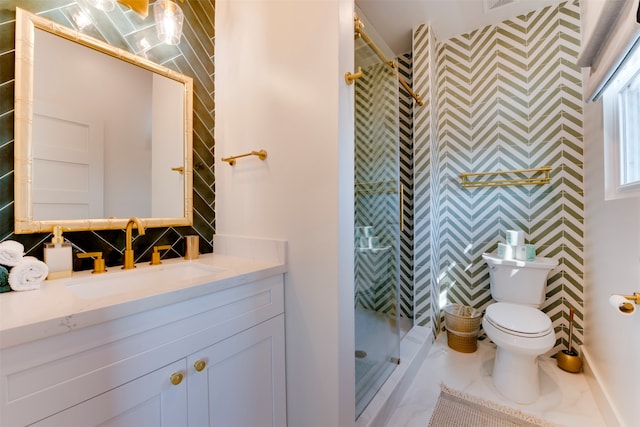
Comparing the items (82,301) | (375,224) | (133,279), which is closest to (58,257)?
(133,279)

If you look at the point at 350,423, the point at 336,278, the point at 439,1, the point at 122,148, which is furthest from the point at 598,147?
the point at 122,148

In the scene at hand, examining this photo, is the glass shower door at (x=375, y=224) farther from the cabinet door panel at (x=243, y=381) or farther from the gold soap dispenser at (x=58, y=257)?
the gold soap dispenser at (x=58, y=257)

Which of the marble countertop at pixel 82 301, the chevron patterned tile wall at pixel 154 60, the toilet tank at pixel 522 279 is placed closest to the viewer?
the marble countertop at pixel 82 301

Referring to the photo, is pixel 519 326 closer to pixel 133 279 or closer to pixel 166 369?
pixel 166 369

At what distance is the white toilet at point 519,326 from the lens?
154 cm

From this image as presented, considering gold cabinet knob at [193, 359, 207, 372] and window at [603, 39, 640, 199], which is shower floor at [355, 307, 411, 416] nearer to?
gold cabinet knob at [193, 359, 207, 372]

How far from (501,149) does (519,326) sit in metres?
1.39

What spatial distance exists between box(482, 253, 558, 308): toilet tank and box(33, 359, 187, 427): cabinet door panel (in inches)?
82.2

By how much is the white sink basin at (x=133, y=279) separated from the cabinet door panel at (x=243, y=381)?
1.01 ft

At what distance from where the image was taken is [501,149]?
87.7 inches

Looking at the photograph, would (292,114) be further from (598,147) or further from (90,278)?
(598,147)

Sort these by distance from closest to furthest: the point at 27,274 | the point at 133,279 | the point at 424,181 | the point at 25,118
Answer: the point at 27,274 < the point at 25,118 < the point at 133,279 < the point at 424,181

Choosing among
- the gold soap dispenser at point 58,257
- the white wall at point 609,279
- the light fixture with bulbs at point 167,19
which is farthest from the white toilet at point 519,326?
the light fixture with bulbs at point 167,19

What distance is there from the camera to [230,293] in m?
1.05
